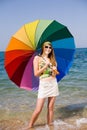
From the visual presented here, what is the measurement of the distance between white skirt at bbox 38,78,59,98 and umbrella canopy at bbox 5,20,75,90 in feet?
0.86

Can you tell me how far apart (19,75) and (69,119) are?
69.0 inches

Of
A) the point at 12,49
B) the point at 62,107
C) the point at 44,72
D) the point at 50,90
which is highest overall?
the point at 12,49

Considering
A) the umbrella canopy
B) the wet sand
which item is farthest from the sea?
the umbrella canopy

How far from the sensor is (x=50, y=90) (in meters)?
6.06

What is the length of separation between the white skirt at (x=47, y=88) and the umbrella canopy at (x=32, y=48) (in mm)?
263

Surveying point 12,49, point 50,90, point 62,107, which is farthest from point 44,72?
point 62,107

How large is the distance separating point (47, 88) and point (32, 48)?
82 centimetres

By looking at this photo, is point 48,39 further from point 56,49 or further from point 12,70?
point 12,70

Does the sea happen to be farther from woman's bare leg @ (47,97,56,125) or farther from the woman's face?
the woman's face

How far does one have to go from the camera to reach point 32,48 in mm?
6004

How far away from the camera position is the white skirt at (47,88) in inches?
237

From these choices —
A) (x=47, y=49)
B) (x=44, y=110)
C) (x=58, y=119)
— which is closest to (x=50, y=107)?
(x=58, y=119)

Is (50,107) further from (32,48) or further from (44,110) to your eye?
(44,110)

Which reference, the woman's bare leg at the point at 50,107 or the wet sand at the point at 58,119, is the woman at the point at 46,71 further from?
the wet sand at the point at 58,119
